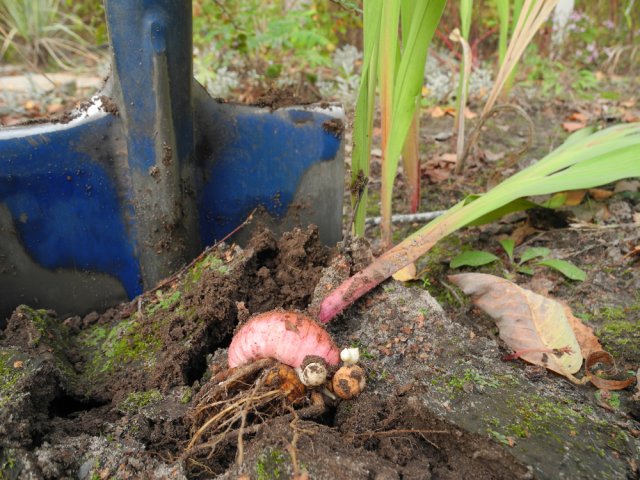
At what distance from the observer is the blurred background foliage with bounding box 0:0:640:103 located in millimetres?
2428

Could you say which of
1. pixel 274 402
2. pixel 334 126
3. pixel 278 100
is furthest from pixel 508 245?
pixel 274 402

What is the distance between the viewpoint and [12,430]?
0.74 meters

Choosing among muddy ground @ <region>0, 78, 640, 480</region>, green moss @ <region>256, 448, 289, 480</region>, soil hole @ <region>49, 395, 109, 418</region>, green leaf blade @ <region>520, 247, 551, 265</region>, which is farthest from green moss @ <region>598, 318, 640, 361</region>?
soil hole @ <region>49, 395, 109, 418</region>

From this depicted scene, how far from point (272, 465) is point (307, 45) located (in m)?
A: 2.04

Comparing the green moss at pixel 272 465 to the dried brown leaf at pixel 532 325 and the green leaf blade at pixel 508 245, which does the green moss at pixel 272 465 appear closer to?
the dried brown leaf at pixel 532 325

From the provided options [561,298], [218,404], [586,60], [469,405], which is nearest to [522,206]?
[561,298]

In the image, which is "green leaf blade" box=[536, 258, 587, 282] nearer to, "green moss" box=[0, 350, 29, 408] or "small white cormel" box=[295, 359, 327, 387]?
"small white cormel" box=[295, 359, 327, 387]

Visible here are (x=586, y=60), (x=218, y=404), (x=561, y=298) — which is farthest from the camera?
(x=586, y=60)

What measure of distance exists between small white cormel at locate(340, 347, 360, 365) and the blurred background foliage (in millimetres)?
1553

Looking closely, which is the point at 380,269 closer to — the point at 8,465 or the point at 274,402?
the point at 274,402

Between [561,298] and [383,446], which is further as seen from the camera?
[561,298]

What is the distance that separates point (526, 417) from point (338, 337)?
13.7 inches

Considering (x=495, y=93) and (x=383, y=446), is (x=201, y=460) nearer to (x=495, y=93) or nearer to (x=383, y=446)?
(x=383, y=446)

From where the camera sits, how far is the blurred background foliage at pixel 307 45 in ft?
7.97
